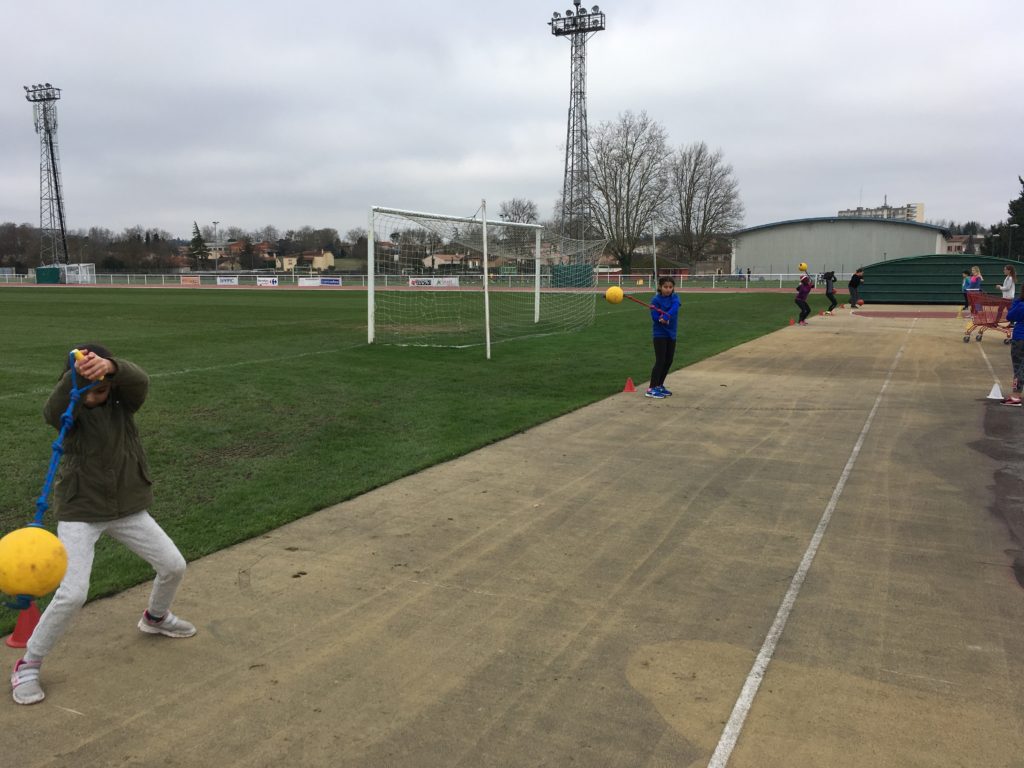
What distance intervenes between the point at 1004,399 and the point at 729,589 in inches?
332

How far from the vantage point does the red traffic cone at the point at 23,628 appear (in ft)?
12.8

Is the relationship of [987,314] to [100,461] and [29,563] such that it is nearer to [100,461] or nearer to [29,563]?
[100,461]

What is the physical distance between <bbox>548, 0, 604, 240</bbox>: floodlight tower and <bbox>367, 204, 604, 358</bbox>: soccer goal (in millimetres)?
33879

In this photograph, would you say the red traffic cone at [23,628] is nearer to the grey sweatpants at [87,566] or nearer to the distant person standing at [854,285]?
the grey sweatpants at [87,566]

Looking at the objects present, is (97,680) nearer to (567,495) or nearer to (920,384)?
(567,495)

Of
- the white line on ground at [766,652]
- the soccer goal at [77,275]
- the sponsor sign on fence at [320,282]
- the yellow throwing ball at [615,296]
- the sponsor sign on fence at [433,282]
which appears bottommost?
the white line on ground at [766,652]

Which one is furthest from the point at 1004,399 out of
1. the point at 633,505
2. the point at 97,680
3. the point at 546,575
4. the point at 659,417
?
the point at 97,680

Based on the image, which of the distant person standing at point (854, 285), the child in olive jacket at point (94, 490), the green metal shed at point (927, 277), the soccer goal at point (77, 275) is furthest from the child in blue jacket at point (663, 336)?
the soccer goal at point (77, 275)

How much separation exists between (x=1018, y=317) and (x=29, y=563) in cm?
1200

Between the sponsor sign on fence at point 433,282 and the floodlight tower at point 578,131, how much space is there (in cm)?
4019

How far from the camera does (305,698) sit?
11.4 ft

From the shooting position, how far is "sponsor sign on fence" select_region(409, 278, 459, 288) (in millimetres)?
21020

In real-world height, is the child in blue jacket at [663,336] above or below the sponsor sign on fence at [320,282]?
below

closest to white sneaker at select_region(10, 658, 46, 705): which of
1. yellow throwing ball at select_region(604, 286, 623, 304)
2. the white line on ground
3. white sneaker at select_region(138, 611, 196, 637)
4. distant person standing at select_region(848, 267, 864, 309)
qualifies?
white sneaker at select_region(138, 611, 196, 637)
